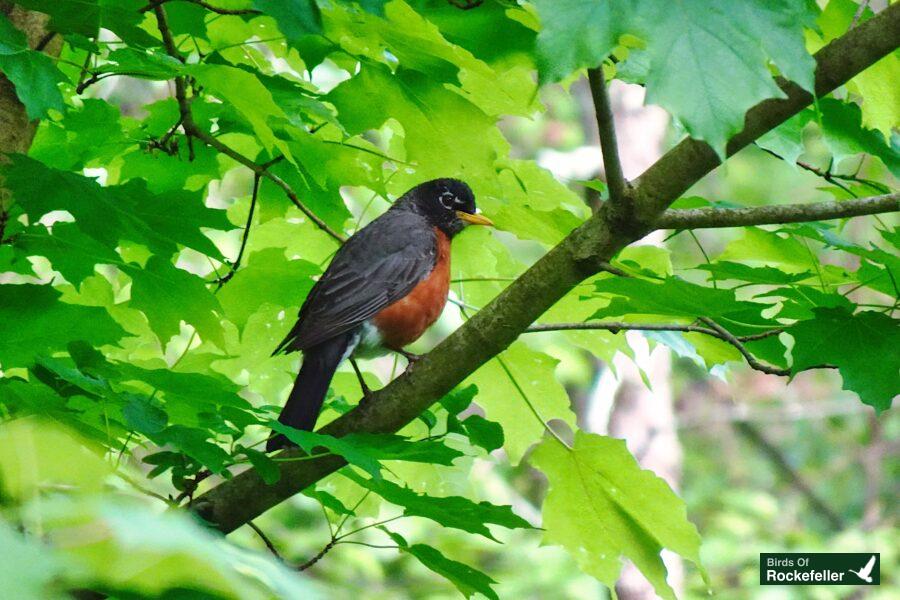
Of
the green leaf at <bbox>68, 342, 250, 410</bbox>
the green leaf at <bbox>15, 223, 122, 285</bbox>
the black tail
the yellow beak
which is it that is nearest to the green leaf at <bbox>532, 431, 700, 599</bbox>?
the black tail

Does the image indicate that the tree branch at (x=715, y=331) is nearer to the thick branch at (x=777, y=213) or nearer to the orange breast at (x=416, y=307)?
the thick branch at (x=777, y=213)

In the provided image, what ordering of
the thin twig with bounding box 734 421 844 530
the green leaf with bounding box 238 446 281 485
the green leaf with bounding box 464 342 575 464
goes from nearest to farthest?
1. the green leaf with bounding box 238 446 281 485
2. the green leaf with bounding box 464 342 575 464
3. the thin twig with bounding box 734 421 844 530

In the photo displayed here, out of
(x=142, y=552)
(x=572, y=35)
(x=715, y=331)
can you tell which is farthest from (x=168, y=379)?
(x=142, y=552)

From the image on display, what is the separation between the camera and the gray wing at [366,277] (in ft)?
9.28

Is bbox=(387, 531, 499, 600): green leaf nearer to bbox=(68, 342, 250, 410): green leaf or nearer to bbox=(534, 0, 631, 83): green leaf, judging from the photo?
bbox=(68, 342, 250, 410): green leaf

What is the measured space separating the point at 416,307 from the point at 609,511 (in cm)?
119

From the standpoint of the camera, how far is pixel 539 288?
2000 millimetres

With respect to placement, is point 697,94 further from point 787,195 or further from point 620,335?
point 787,195

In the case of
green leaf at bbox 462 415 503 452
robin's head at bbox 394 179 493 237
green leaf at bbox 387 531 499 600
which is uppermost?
robin's head at bbox 394 179 493 237

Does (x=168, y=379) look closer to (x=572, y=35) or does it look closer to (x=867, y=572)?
(x=572, y=35)

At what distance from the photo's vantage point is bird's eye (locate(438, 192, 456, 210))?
3.69 metres

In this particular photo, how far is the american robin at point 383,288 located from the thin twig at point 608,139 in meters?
1.10
